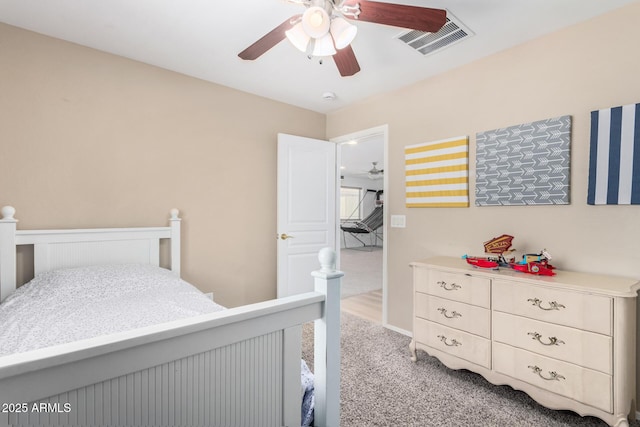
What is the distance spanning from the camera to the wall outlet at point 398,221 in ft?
9.85

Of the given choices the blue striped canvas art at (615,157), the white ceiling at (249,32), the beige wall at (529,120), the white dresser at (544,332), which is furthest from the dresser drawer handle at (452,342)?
the white ceiling at (249,32)

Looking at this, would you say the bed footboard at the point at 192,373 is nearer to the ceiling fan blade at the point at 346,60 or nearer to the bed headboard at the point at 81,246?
the ceiling fan blade at the point at 346,60

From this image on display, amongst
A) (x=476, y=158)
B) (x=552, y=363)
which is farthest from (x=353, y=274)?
(x=552, y=363)

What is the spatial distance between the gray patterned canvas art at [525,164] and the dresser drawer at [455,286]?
67 cm

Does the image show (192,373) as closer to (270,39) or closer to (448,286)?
(270,39)

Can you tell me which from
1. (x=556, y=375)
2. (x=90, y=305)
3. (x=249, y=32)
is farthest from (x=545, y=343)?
(x=249, y=32)

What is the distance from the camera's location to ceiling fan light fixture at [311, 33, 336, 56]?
1617 millimetres

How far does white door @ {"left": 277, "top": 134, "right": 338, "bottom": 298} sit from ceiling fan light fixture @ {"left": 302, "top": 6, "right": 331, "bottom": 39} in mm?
1862

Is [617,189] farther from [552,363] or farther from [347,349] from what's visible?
[347,349]

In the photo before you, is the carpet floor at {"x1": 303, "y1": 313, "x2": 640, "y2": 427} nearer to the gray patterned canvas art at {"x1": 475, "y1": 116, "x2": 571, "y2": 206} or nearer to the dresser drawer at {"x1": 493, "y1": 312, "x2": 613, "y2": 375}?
the dresser drawer at {"x1": 493, "y1": 312, "x2": 613, "y2": 375}

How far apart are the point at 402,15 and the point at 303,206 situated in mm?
2293

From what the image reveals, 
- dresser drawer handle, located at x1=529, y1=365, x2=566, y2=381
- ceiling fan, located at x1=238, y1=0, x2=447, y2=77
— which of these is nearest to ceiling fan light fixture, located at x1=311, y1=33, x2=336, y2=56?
ceiling fan, located at x1=238, y1=0, x2=447, y2=77

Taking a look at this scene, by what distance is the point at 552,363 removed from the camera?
67.6 inches

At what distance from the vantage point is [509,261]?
220cm
